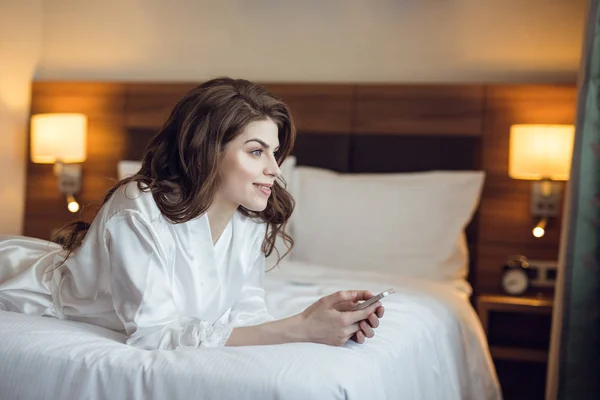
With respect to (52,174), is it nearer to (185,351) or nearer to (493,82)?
(493,82)

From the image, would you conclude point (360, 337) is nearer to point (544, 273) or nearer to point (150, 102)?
point (544, 273)

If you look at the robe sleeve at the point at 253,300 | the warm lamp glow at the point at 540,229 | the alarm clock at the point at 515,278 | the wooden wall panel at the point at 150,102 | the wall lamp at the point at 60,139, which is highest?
the wooden wall panel at the point at 150,102

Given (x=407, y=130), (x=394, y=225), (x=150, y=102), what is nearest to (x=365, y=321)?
(x=394, y=225)

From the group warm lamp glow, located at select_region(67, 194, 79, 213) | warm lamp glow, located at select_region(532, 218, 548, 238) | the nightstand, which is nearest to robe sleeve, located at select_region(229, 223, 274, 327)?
the nightstand

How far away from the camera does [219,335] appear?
186 centimetres

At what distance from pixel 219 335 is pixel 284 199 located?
25.9 inches

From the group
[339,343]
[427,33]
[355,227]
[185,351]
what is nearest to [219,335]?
[185,351]

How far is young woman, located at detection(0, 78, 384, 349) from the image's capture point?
6.14 ft

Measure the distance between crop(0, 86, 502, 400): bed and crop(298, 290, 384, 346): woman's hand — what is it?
45mm

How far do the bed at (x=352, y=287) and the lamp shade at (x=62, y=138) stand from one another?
0.26 metres

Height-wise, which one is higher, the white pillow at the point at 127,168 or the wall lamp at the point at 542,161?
the wall lamp at the point at 542,161

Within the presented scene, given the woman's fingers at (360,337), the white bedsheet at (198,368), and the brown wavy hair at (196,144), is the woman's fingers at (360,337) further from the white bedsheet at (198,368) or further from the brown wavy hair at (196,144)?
the brown wavy hair at (196,144)

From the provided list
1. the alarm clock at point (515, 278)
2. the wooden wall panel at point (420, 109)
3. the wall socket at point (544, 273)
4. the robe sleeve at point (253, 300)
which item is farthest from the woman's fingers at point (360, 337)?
the wooden wall panel at point (420, 109)

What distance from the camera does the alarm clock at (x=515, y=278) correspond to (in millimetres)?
3668
